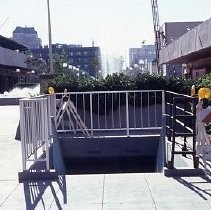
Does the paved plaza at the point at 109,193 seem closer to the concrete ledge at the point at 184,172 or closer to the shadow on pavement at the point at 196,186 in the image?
the shadow on pavement at the point at 196,186

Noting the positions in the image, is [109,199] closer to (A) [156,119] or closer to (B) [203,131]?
(B) [203,131]

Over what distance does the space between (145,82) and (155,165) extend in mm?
4828

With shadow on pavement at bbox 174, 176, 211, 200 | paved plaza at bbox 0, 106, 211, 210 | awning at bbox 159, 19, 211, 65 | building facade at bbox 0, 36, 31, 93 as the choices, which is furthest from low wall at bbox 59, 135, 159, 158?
building facade at bbox 0, 36, 31, 93

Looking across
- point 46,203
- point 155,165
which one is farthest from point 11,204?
point 155,165

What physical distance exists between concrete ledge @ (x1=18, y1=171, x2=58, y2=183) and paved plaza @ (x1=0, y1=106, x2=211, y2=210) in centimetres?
13

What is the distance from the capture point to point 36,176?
7.67 metres

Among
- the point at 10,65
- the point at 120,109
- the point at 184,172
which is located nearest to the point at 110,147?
the point at 120,109

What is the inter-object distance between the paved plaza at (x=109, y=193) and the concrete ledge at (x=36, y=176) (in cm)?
13

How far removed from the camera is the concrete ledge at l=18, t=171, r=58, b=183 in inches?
300

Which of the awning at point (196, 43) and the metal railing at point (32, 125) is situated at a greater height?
the awning at point (196, 43)

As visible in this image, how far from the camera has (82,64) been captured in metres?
195

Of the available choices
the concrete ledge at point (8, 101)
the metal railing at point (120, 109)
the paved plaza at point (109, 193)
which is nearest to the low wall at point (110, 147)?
the metal railing at point (120, 109)

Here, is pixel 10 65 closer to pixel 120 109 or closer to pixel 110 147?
pixel 120 109

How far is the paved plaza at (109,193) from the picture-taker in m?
6.07
